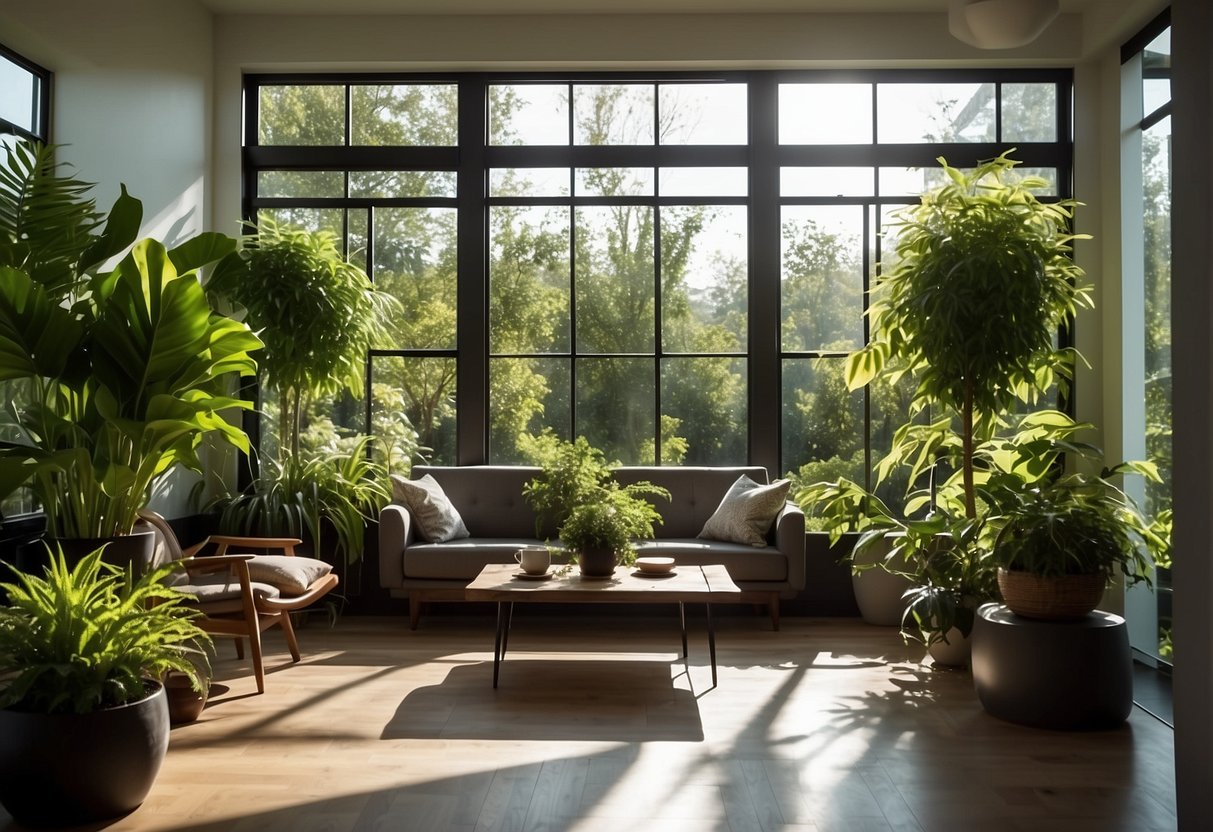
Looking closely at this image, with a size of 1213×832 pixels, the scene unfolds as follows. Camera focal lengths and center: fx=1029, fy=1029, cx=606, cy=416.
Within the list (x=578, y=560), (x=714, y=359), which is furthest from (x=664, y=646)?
(x=714, y=359)

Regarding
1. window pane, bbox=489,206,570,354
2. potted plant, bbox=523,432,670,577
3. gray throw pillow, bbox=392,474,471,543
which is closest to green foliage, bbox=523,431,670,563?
potted plant, bbox=523,432,670,577

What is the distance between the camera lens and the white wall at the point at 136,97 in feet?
15.7

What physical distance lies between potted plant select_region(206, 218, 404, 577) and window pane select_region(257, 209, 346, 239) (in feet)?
1.28

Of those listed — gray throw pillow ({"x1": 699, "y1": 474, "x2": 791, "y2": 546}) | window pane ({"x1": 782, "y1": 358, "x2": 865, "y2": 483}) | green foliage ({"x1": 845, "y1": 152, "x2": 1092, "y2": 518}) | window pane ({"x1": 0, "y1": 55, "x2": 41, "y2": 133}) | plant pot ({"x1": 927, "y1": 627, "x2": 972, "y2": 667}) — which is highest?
window pane ({"x1": 0, "y1": 55, "x2": 41, "y2": 133})

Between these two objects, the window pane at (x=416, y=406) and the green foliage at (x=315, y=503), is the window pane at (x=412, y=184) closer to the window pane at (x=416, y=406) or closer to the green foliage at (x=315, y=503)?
the window pane at (x=416, y=406)

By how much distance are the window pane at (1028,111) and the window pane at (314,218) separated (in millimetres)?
4190

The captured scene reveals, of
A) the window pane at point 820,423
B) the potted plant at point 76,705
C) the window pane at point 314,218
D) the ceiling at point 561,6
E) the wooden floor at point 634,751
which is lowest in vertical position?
the wooden floor at point 634,751

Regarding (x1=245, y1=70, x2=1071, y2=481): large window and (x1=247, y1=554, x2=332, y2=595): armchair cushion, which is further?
(x1=245, y1=70, x2=1071, y2=481): large window

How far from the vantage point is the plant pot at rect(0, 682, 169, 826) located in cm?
281

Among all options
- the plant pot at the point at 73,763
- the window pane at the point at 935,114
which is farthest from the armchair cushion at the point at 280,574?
the window pane at the point at 935,114

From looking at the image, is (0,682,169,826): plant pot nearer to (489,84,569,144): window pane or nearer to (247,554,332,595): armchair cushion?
(247,554,332,595): armchair cushion

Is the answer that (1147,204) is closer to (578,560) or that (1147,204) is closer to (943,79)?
(943,79)

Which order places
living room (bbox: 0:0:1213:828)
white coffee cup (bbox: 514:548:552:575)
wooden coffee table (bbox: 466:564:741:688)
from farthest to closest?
1. white coffee cup (bbox: 514:548:552:575)
2. wooden coffee table (bbox: 466:564:741:688)
3. living room (bbox: 0:0:1213:828)

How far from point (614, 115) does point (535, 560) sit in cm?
319
